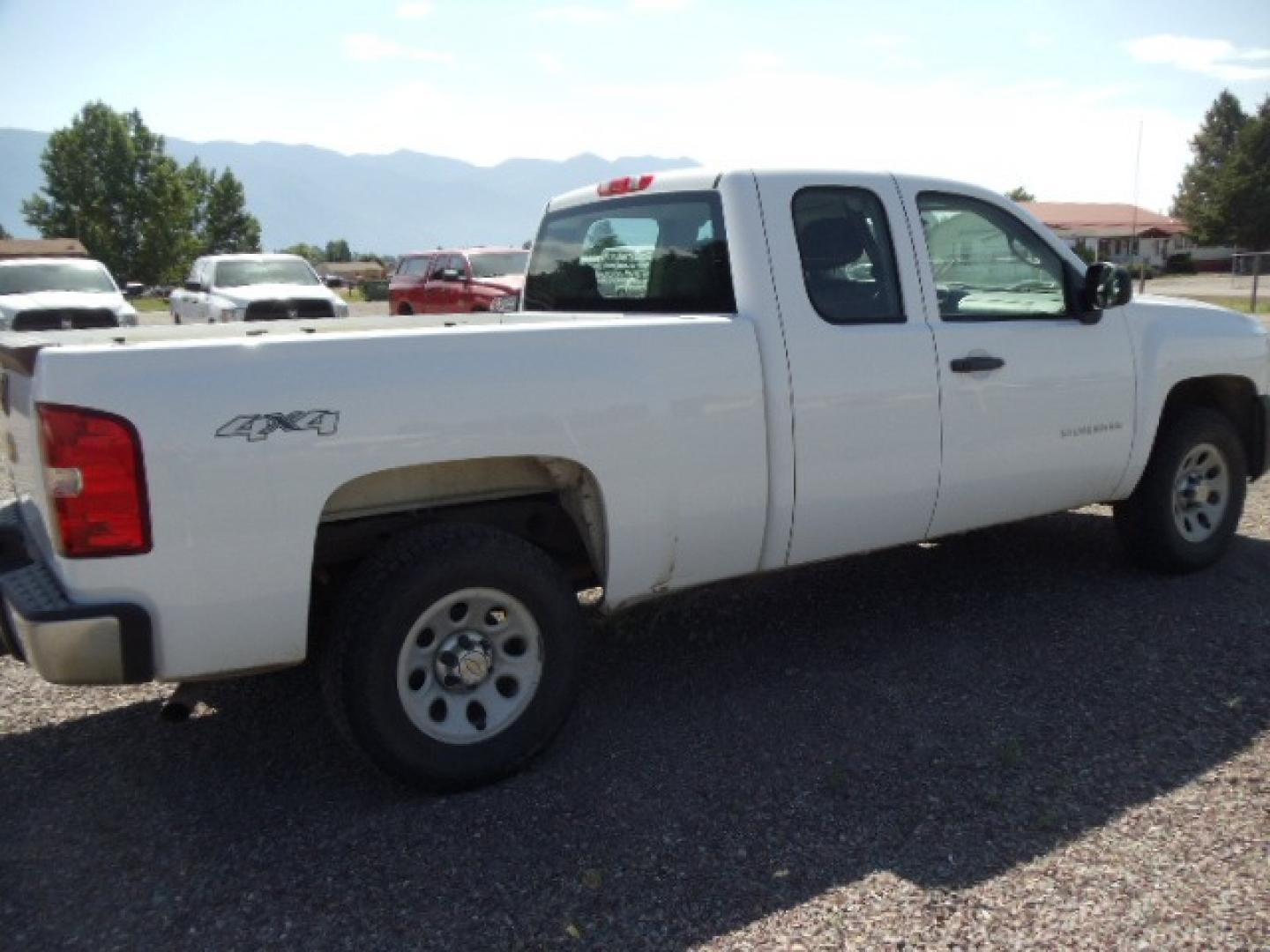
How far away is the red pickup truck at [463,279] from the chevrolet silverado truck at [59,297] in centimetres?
464

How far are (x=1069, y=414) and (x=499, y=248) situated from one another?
14373 mm

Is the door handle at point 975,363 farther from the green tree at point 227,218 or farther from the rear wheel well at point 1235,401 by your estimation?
the green tree at point 227,218

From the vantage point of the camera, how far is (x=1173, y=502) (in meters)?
5.21

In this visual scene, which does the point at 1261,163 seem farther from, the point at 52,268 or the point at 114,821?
the point at 114,821

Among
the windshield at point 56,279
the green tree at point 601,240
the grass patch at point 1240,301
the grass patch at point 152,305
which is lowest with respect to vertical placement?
the grass patch at point 152,305

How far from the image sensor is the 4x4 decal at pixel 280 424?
9.50ft

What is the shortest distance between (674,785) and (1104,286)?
2845 mm

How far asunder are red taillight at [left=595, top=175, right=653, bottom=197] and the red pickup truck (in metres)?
11.0

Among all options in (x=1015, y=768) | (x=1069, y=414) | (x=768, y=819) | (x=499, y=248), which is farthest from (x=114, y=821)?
(x=499, y=248)

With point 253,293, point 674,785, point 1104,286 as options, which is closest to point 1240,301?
point 253,293

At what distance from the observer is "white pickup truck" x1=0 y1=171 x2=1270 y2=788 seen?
2.87m

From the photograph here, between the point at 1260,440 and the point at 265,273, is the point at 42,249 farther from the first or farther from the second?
the point at 1260,440

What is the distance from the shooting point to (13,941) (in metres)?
2.73

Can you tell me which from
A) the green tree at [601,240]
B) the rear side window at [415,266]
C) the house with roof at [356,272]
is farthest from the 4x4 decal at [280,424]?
the house with roof at [356,272]
